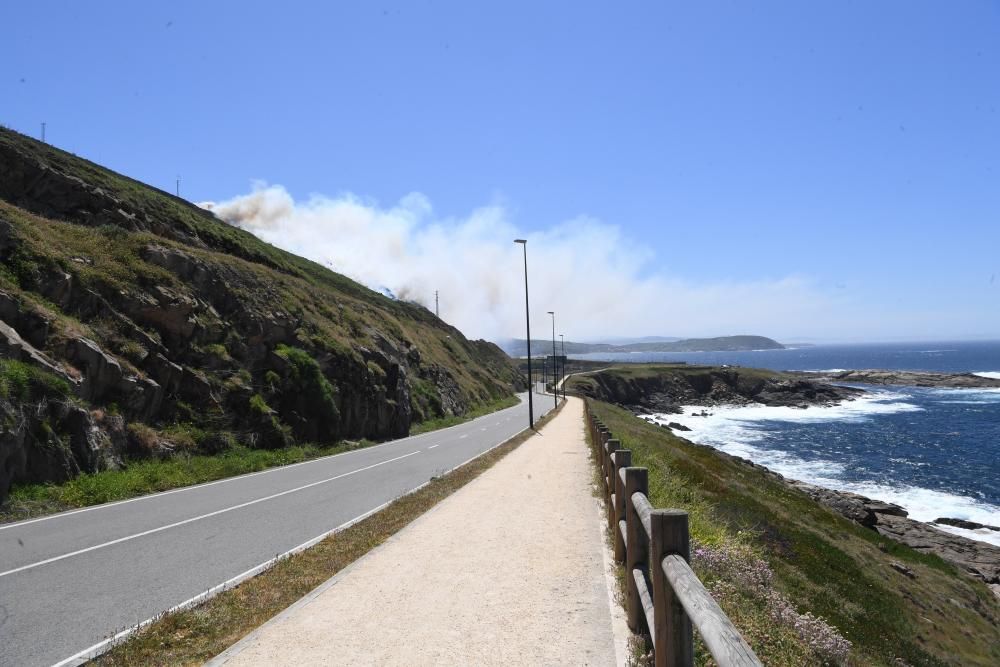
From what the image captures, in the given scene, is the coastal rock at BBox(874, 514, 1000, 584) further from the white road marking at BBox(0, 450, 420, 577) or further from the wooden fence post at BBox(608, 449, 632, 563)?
the white road marking at BBox(0, 450, 420, 577)

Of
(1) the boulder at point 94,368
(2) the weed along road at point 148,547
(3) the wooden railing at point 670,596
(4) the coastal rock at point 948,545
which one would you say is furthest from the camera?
(4) the coastal rock at point 948,545

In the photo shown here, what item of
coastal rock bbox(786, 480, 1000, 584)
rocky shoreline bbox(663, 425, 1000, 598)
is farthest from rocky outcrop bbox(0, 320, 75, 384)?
coastal rock bbox(786, 480, 1000, 584)

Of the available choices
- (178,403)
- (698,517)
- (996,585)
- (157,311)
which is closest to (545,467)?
(698,517)

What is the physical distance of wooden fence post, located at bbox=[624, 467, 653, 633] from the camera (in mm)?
5293

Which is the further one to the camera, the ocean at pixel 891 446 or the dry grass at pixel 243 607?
the ocean at pixel 891 446

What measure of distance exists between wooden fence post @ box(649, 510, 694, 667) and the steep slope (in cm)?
1366

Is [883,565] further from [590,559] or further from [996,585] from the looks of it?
[590,559]

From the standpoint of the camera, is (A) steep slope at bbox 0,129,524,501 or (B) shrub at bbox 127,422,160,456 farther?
(B) shrub at bbox 127,422,160,456

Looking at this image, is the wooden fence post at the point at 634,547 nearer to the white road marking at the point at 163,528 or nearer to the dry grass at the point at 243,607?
the dry grass at the point at 243,607

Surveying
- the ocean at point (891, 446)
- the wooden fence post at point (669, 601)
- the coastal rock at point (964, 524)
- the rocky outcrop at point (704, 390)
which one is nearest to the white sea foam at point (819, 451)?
the ocean at point (891, 446)

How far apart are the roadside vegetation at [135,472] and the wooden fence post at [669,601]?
12948mm

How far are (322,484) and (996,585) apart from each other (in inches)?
841

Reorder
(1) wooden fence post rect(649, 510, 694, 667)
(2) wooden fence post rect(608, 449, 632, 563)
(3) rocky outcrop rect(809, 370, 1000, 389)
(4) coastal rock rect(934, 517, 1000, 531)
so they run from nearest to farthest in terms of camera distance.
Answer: (1) wooden fence post rect(649, 510, 694, 667) → (2) wooden fence post rect(608, 449, 632, 563) → (4) coastal rock rect(934, 517, 1000, 531) → (3) rocky outcrop rect(809, 370, 1000, 389)

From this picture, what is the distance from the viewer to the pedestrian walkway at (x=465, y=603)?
5090 millimetres
